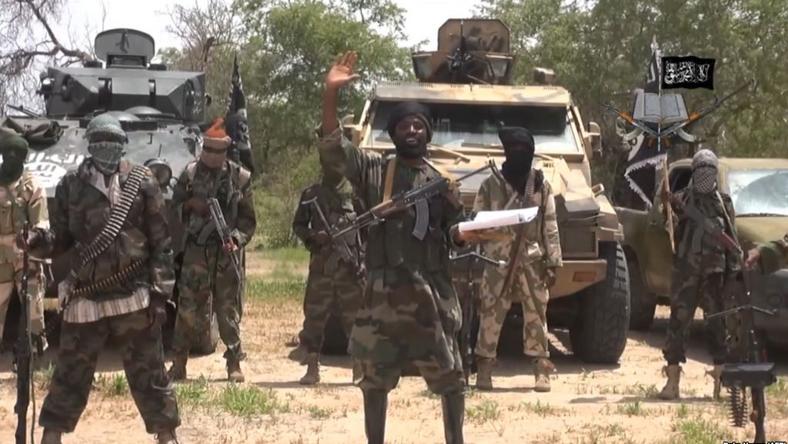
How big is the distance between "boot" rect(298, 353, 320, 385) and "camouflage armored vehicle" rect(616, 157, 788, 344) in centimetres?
254

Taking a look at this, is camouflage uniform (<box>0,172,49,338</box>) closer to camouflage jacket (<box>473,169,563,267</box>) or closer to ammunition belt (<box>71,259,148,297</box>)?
ammunition belt (<box>71,259,148,297</box>)

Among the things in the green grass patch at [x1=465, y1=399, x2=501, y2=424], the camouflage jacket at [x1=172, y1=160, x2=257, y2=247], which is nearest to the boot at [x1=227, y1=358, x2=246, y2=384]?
the camouflage jacket at [x1=172, y1=160, x2=257, y2=247]

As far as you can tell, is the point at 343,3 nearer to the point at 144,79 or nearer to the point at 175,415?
the point at 144,79

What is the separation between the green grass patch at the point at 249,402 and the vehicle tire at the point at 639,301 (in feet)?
14.9

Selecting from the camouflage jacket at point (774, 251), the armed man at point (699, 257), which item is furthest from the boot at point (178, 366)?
the camouflage jacket at point (774, 251)

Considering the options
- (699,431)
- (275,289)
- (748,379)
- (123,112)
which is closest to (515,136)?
(699,431)

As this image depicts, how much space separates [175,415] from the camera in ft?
20.1

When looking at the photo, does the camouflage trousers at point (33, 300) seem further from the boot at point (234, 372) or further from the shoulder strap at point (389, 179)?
the shoulder strap at point (389, 179)

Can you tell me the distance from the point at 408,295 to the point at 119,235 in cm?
138

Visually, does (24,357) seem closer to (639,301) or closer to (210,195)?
(210,195)

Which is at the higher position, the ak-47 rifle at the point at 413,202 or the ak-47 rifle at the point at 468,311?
the ak-47 rifle at the point at 413,202

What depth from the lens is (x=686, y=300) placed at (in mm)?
7934

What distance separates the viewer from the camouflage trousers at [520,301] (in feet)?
27.5

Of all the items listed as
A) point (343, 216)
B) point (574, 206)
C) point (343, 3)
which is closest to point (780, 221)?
point (574, 206)
